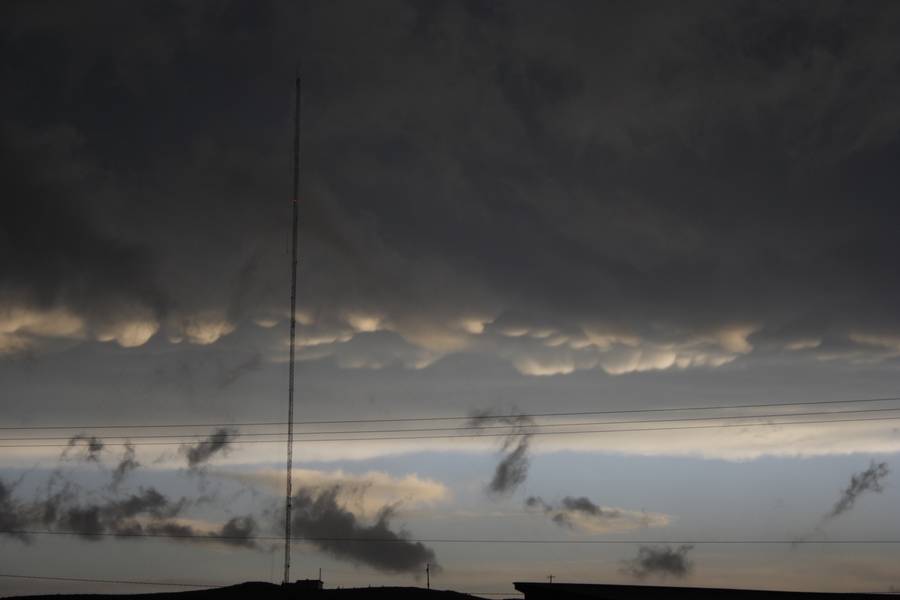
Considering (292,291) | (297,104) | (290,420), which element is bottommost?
(290,420)

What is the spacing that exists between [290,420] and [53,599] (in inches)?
3374

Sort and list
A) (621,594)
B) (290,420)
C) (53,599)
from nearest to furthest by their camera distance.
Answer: (621,594)
(290,420)
(53,599)

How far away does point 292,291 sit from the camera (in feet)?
408

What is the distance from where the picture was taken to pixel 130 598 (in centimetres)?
18150

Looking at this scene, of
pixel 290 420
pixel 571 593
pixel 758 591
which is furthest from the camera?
pixel 290 420

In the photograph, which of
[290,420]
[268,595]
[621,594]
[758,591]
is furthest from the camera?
[268,595]

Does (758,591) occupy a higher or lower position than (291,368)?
lower

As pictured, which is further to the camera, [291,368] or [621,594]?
[291,368]

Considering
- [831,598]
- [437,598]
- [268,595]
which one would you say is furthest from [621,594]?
[268,595]

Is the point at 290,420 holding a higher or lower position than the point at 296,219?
lower

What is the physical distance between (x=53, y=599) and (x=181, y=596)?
971 inches

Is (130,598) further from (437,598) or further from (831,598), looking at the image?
(831,598)

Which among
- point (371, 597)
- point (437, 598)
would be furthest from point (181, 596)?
point (437, 598)

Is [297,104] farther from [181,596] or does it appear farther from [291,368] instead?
[181,596]
